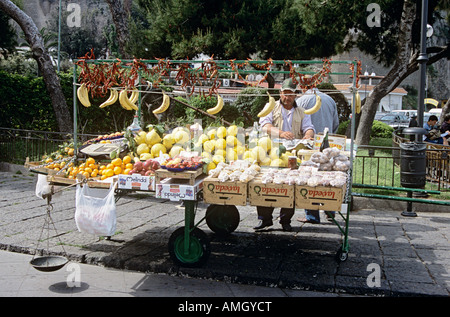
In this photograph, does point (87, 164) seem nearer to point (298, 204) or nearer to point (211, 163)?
point (211, 163)

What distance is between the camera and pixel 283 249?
5363mm

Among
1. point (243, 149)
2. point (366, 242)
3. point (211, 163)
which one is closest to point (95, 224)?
point (211, 163)

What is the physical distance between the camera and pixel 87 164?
528 cm

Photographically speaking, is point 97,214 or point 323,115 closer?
point 97,214

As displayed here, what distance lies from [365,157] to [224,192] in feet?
22.8

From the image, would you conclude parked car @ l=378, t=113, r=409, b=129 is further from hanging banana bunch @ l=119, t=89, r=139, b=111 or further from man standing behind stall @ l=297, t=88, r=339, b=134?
hanging banana bunch @ l=119, t=89, r=139, b=111

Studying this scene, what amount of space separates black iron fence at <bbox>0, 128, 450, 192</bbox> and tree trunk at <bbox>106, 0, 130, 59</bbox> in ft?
11.3

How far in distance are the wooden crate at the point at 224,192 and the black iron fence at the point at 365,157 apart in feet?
15.9

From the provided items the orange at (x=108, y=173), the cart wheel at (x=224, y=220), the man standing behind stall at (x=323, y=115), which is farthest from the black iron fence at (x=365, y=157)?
the orange at (x=108, y=173)

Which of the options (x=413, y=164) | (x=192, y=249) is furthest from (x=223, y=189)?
(x=413, y=164)

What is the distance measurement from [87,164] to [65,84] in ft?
29.3

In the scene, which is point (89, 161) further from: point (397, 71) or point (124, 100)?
point (397, 71)

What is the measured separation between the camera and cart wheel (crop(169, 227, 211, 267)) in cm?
472
